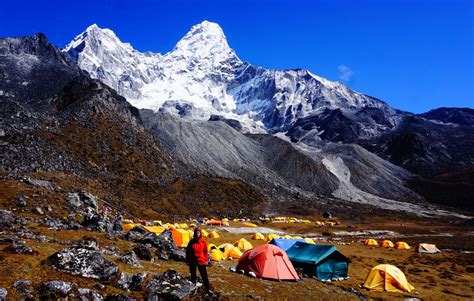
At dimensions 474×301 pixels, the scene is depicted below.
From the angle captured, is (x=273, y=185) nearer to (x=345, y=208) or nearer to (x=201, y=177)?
(x=345, y=208)

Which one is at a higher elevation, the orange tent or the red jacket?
the red jacket

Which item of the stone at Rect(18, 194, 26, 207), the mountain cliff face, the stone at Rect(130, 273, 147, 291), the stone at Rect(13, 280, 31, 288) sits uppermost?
the mountain cliff face

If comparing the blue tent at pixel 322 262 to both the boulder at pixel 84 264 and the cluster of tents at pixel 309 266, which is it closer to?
the cluster of tents at pixel 309 266

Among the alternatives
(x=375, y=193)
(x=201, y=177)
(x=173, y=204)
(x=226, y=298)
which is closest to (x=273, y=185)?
(x=201, y=177)

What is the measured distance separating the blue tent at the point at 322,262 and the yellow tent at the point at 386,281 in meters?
3.48

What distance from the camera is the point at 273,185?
152500 mm

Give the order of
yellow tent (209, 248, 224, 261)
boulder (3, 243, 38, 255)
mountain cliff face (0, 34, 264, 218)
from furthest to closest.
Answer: mountain cliff face (0, 34, 264, 218) → yellow tent (209, 248, 224, 261) → boulder (3, 243, 38, 255)

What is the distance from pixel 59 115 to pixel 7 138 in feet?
108

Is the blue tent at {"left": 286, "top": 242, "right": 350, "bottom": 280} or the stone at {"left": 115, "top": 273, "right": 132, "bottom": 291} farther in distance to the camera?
the blue tent at {"left": 286, "top": 242, "right": 350, "bottom": 280}

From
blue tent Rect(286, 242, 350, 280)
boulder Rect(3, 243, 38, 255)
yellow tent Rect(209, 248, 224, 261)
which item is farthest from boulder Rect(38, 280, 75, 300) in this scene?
blue tent Rect(286, 242, 350, 280)

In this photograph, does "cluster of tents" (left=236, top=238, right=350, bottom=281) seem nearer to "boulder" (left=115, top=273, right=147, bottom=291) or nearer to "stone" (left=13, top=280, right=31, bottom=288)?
"boulder" (left=115, top=273, right=147, bottom=291)

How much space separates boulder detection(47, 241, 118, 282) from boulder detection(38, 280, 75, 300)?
1548 millimetres

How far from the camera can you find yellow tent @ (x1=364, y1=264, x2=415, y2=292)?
27.7 metres

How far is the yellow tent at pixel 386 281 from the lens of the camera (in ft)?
90.9
